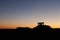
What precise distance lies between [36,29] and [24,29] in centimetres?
275

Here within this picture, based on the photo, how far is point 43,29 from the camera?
107ft

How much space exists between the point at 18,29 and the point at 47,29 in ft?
21.9

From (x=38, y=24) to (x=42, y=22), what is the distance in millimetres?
1192

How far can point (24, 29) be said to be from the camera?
112 feet

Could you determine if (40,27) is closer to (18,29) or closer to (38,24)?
(38,24)

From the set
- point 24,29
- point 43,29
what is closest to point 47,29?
point 43,29

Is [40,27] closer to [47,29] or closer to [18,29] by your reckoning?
[47,29]

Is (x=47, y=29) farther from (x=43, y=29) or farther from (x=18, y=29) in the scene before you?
(x=18, y=29)

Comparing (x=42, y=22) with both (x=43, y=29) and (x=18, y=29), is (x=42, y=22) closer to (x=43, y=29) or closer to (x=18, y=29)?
(x=43, y=29)

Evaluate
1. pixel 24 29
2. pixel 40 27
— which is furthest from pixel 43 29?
pixel 24 29

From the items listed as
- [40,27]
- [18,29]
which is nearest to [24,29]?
[18,29]

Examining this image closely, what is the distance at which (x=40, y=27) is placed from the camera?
32938mm

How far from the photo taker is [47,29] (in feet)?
110

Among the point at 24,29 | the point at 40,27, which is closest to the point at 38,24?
the point at 40,27
